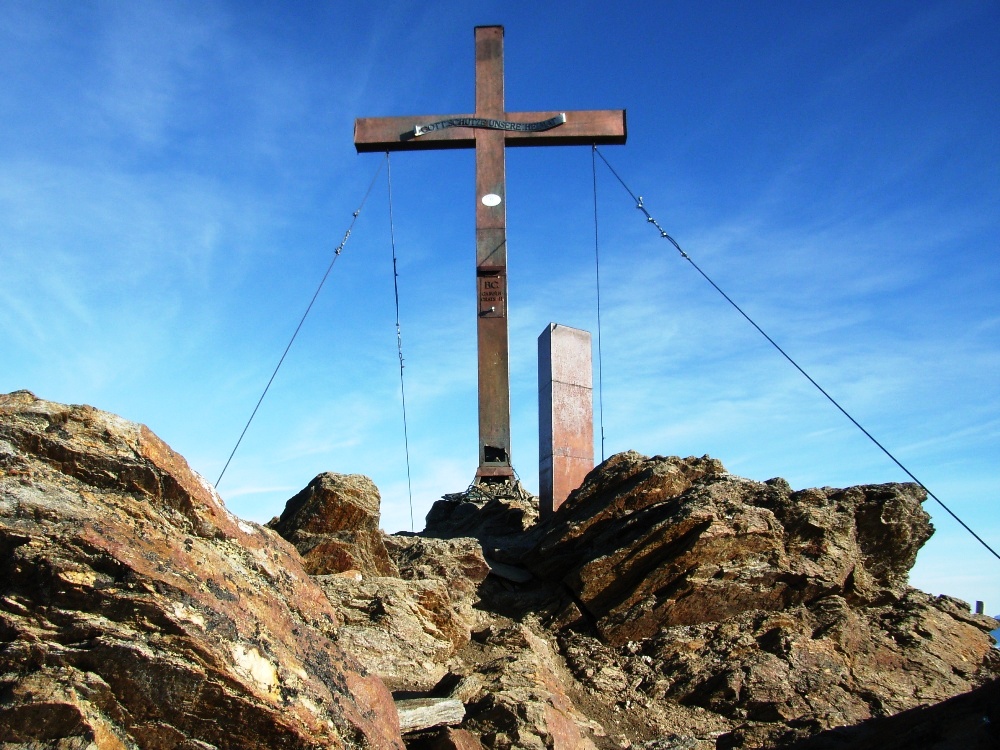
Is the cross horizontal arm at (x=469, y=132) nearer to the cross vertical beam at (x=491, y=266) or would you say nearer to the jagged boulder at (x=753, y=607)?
the cross vertical beam at (x=491, y=266)

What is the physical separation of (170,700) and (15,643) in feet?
2.22

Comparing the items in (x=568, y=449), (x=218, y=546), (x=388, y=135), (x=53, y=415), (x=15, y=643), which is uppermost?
(x=388, y=135)

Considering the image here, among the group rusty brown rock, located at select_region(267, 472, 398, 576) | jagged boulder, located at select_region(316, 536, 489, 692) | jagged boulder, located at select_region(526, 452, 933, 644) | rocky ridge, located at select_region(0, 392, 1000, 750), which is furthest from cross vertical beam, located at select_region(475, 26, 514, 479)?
rusty brown rock, located at select_region(267, 472, 398, 576)

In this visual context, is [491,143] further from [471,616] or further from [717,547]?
[471,616]

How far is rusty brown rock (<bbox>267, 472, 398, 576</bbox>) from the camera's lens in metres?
7.35

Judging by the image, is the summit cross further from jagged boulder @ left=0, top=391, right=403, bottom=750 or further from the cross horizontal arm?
jagged boulder @ left=0, top=391, right=403, bottom=750

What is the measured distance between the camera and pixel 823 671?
710 centimetres

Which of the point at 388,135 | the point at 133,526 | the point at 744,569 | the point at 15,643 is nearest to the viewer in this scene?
the point at 15,643

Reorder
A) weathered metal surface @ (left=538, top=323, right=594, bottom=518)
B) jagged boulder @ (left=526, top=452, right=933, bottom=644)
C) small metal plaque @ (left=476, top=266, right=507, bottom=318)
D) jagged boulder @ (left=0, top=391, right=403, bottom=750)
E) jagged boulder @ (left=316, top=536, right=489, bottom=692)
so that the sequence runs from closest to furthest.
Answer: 1. jagged boulder @ (left=0, top=391, right=403, bottom=750)
2. jagged boulder @ (left=316, top=536, right=489, bottom=692)
3. jagged boulder @ (left=526, top=452, right=933, bottom=644)
4. weathered metal surface @ (left=538, top=323, right=594, bottom=518)
5. small metal plaque @ (left=476, top=266, right=507, bottom=318)

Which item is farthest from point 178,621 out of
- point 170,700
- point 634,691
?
point 634,691

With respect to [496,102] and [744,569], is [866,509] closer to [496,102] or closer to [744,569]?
[744,569]

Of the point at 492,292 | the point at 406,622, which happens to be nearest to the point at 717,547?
the point at 406,622

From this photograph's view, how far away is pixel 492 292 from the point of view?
12.7 metres

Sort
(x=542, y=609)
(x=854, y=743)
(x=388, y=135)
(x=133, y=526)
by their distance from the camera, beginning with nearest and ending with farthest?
(x=133, y=526), (x=854, y=743), (x=542, y=609), (x=388, y=135)
